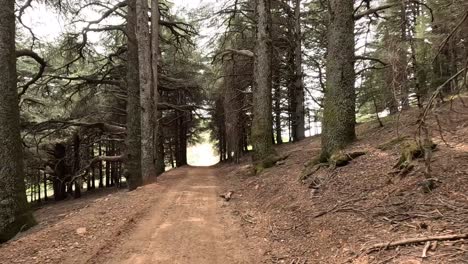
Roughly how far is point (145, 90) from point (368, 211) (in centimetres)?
918

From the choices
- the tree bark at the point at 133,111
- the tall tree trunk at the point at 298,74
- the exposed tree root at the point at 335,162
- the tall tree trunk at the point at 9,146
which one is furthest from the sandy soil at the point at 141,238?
the tall tree trunk at the point at 298,74

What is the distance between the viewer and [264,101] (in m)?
12.1

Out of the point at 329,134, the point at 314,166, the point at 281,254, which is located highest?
the point at 329,134

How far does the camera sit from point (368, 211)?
4.84m

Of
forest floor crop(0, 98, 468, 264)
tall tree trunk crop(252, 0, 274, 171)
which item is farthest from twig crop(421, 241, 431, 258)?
tall tree trunk crop(252, 0, 274, 171)

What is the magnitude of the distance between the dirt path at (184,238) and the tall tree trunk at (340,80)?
9.72 ft

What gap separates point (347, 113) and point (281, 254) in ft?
14.7

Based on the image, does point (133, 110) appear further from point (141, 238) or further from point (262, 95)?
point (141, 238)

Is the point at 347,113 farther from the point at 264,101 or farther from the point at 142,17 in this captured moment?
the point at 142,17

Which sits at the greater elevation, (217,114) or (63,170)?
(217,114)

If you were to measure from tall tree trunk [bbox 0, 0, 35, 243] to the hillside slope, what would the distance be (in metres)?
5.05

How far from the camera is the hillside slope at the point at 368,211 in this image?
375 centimetres

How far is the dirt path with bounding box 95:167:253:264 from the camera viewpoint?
4875mm

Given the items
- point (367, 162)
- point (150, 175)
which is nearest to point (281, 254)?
point (367, 162)
